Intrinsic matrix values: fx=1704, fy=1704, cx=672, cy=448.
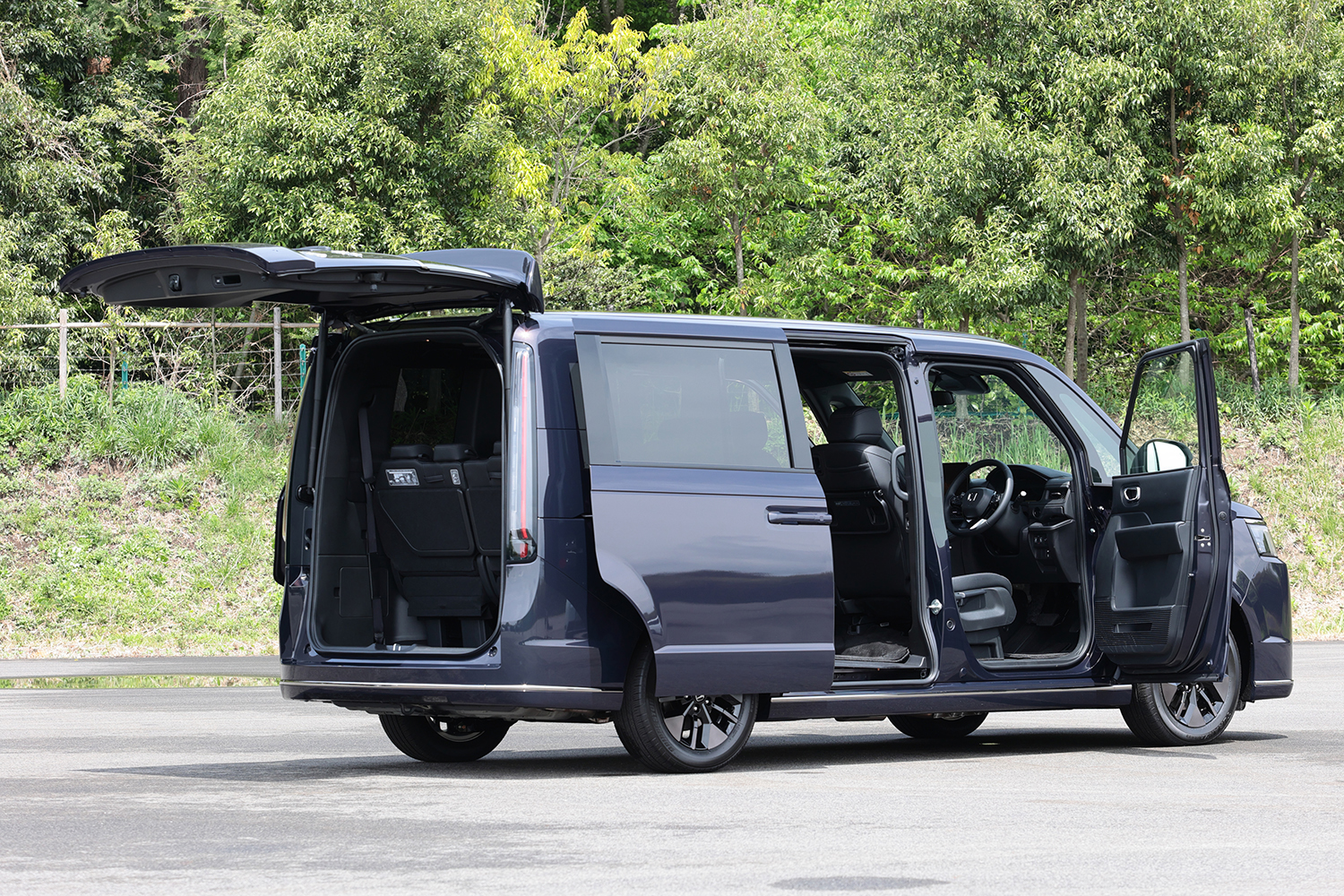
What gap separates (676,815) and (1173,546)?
344 centimetres

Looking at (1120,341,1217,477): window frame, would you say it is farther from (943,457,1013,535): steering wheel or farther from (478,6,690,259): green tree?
(478,6,690,259): green tree

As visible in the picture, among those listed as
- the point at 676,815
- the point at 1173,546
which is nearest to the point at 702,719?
the point at 676,815

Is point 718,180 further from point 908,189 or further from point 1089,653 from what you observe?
point 1089,653

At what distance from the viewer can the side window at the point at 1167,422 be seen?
350 inches

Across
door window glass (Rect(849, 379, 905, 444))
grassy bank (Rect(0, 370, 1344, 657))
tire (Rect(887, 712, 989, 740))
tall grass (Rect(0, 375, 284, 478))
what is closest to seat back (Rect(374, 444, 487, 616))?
door window glass (Rect(849, 379, 905, 444))

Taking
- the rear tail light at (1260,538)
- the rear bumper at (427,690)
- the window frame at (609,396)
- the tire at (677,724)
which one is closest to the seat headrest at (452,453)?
the window frame at (609,396)

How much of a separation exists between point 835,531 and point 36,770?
4.30 m

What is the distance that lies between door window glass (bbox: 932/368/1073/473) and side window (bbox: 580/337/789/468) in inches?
47.2

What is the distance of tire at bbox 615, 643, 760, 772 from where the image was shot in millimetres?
7832

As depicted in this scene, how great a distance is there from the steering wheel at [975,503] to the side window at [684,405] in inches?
61.2

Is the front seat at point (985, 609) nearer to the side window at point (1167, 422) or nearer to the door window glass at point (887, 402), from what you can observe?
the door window glass at point (887, 402)

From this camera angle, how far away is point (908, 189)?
26.2 m

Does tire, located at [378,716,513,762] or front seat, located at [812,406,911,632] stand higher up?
front seat, located at [812,406,911,632]

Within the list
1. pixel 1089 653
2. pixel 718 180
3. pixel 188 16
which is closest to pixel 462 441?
pixel 1089 653
